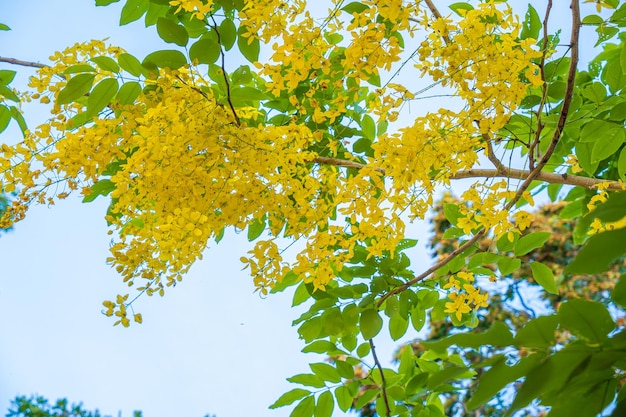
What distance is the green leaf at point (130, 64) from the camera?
1152mm

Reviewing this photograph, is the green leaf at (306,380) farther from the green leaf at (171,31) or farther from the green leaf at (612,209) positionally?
→ the green leaf at (612,209)

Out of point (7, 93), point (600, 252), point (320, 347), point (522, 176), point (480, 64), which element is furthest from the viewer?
point (320, 347)

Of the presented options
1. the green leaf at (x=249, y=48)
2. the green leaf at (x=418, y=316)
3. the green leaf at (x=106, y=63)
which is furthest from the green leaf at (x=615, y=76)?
the green leaf at (x=106, y=63)

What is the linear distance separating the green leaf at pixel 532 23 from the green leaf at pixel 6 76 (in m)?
1.06

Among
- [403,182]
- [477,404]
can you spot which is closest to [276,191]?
[403,182]

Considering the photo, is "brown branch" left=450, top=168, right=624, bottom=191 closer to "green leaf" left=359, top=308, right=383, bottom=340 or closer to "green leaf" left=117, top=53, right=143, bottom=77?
"green leaf" left=359, top=308, right=383, bottom=340

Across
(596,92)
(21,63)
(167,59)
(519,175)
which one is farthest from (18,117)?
(596,92)

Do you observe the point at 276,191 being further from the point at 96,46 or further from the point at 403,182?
the point at 96,46

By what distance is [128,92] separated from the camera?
46.8 inches

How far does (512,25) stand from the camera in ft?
3.71

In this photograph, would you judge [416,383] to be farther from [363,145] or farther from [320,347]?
[363,145]

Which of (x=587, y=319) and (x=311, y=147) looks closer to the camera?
(x=587, y=319)

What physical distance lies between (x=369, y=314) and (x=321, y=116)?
0.37m

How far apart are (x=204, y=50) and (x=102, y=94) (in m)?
0.19
